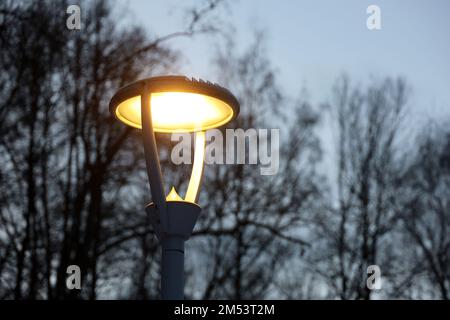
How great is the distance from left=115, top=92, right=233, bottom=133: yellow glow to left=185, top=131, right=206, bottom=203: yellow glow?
0.08m

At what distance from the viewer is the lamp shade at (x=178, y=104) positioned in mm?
4074

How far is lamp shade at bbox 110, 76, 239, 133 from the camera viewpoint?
4.07 meters

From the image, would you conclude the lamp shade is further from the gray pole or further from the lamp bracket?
the lamp bracket

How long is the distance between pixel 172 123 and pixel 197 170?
0.42m
